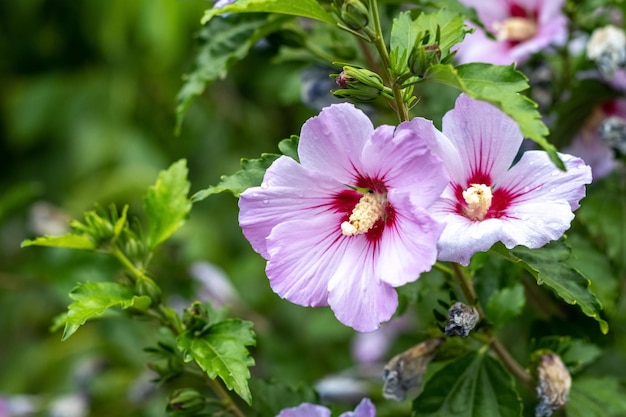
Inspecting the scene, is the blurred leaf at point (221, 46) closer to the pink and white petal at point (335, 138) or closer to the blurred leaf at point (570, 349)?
the pink and white petal at point (335, 138)

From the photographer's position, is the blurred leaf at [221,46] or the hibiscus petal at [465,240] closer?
the hibiscus petal at [465,240]

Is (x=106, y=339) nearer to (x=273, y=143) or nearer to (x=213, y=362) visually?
(x=273, y=143)

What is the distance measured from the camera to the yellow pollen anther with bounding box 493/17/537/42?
1.06 m

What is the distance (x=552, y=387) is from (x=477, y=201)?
0.70 feet

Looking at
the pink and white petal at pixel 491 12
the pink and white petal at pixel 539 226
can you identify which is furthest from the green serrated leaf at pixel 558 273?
the pink and white petal at pixel 491 12

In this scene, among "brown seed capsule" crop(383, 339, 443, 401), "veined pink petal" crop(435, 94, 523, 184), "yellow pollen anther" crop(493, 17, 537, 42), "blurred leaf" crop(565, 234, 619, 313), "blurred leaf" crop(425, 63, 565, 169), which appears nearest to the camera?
"blurred leaf" crop(425, 63, 565, 169)

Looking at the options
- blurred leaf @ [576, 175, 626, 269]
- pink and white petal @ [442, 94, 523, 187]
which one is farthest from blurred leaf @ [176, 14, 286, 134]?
blurred leaf @ [576, 175, 626, 269]

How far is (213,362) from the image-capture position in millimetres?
745

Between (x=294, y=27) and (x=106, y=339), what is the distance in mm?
861

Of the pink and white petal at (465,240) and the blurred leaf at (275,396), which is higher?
the pink and white petal at (465,240)

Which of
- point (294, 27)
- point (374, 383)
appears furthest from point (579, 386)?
point (294, 27)

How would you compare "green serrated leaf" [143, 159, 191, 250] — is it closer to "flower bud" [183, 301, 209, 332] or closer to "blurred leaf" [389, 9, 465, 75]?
"flower bud" [183, 301, 209, 332]

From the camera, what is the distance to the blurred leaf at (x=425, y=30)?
709 mm

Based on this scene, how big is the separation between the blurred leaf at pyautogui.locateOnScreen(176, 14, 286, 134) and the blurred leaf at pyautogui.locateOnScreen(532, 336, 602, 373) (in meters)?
0.45
